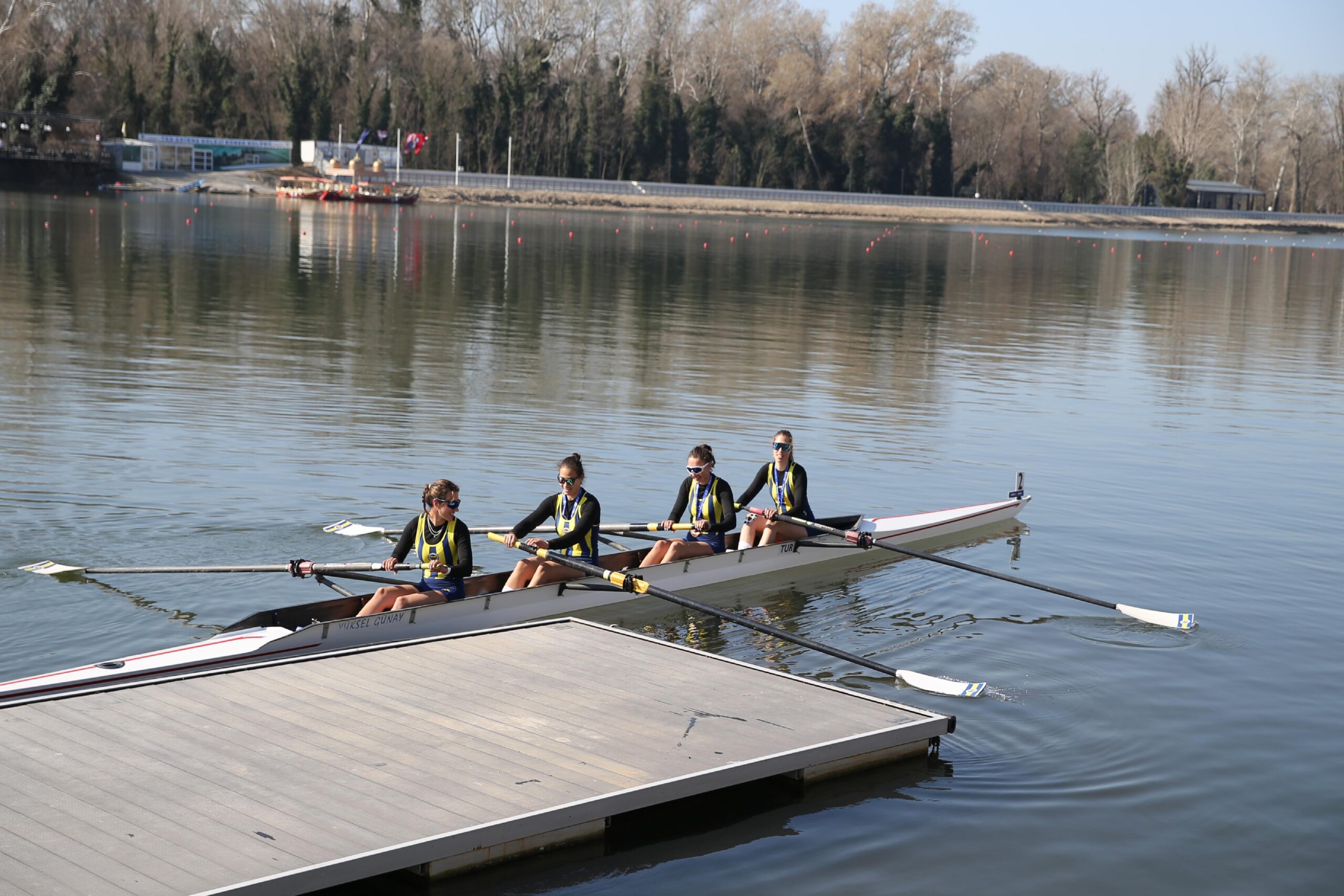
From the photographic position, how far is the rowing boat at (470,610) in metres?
9.05

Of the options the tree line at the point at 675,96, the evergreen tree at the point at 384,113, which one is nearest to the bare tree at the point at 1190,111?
the tree line at the point at 675,96

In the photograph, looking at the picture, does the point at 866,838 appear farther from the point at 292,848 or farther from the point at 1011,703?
the point at 292,848

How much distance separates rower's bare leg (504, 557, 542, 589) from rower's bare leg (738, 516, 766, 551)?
9.47 ft

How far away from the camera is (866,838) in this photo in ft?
27.0

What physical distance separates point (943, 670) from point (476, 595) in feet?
13.3

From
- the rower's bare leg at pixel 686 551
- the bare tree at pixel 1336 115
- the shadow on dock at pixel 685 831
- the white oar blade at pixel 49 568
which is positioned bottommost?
the shadow on dock at pixel 685 831

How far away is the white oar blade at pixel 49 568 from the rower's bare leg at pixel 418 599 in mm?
→ 3095

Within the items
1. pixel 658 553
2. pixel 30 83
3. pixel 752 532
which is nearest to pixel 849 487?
pixel 752 532

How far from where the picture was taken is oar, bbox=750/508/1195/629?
12.4 metres

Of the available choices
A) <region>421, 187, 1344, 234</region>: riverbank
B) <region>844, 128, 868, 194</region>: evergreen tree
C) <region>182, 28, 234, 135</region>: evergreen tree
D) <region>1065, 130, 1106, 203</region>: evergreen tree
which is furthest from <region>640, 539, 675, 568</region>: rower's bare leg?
<region>1065, 130, 1106, 203</region>: evergreen tree

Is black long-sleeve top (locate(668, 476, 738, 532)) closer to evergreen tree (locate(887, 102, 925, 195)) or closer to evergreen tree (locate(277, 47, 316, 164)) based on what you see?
evergreen tree (locate(277, 47, 316, 164))

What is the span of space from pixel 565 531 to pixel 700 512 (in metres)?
1.79

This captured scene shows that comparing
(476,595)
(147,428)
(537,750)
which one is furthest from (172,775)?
(147,428)

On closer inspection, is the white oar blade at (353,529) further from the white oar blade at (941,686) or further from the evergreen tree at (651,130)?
the evergreen tree at (651,130)
